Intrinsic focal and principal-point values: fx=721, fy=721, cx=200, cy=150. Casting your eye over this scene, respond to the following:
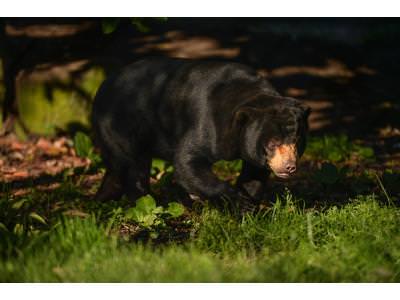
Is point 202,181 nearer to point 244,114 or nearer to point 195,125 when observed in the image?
point 195,125

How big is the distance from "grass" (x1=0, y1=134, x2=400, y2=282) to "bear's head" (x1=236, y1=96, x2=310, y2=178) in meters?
0.39

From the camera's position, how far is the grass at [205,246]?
420cm

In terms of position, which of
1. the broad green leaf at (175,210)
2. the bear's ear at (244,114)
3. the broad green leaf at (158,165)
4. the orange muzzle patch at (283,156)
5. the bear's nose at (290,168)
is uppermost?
the bear's ear at (244,114)

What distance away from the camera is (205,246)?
16.5 ft

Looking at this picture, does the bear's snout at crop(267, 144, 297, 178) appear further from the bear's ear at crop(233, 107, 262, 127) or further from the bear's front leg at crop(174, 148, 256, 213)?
the bear's front leg at crop(174, 148, 256, 213)

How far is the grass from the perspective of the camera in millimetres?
4199

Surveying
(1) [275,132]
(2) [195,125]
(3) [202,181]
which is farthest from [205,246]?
(2) [195,125]

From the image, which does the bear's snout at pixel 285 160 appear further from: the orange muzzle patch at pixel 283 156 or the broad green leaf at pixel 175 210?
the broad green leaf at pixel 175 210

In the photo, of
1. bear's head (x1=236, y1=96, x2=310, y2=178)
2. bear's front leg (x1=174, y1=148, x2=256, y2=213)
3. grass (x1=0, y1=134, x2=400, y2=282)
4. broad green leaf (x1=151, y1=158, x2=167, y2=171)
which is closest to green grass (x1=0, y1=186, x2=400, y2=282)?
grass (x1=0, y1=134, x2=400, y2=282)

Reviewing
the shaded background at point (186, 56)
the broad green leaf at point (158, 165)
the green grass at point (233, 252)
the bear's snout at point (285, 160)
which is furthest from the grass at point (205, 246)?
the shaded background at point (186, 56)

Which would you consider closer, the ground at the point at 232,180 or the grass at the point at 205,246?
the grass at the point at 205,246

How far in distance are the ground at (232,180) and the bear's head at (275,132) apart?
1.13 ft
